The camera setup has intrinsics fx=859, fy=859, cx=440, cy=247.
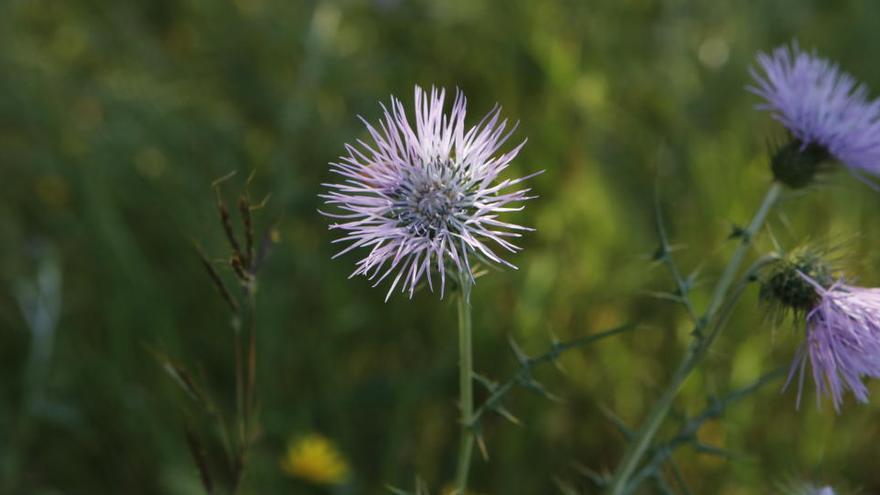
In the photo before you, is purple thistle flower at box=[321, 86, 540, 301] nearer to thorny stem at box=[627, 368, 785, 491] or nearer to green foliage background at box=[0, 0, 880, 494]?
thorny stem at box=[627, 368, 785, 491]

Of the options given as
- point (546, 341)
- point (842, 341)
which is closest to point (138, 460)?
point (546, 341)

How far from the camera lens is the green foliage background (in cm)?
209

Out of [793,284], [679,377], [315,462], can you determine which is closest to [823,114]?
[793,284]

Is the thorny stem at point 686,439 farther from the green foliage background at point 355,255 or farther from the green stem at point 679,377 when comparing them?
the green foliage background at point 355,255

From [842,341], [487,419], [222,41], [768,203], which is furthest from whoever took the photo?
[222,41]

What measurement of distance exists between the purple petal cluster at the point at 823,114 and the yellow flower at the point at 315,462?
3.83 ft

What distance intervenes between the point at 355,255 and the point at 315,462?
32.6 inches

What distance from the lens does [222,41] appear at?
324cm

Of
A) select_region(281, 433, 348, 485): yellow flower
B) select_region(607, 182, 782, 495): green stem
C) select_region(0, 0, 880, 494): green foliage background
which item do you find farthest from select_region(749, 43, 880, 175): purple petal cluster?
select_region(281, 433, 348, 485): yellow flower

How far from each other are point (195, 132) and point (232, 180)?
23cm

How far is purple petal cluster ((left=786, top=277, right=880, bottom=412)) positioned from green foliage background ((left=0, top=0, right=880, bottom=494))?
44cm

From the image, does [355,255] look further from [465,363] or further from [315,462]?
[465,363]

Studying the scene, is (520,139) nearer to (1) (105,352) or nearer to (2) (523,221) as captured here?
(2) (523,221)

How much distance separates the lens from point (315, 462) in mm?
1903
